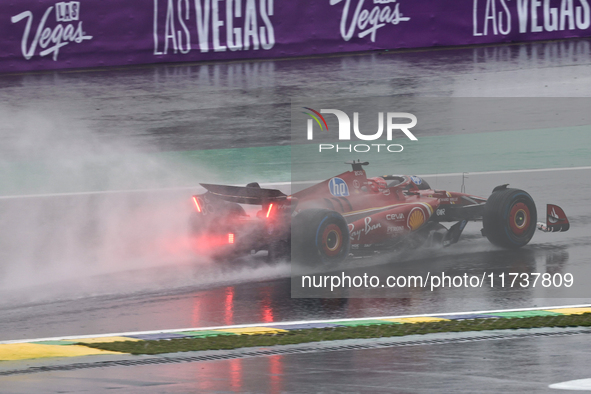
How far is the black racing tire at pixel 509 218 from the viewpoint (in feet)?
31.8

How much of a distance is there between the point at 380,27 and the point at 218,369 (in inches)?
520

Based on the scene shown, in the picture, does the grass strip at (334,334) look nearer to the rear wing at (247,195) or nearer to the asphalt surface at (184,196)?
the asphalt surface at (184,196)

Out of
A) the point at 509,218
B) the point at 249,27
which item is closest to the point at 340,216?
the point at 509,218

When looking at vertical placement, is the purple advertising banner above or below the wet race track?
above

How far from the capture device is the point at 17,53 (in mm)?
18359

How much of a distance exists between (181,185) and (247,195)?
3684 mm

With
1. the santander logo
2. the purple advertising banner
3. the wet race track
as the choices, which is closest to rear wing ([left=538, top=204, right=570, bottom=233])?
the wet race track

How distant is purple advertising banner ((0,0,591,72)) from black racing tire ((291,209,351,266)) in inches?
388

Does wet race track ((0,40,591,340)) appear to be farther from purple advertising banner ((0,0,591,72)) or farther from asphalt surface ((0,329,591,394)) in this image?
asphalt surface ((0,329,591,394))

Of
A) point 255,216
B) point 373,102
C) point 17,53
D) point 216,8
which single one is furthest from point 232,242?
point 17,53

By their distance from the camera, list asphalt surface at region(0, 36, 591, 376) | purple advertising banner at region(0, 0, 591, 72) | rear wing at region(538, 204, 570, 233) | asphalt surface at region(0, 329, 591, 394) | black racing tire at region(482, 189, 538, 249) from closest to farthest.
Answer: asphalt surface at region(0, 329, 591, 394), asphalt surface at region(0, 36, 591, 376), black racing tire at region(482, 189, 538, 249), rear wing at region(538, 204, 570, 233), purple advertising banner at region(0, 0, 591, 72)

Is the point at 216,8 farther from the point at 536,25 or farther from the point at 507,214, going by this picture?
the point at 507,214

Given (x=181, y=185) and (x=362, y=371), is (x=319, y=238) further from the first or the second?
(x=181, y=185)

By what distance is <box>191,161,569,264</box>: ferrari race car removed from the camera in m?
9.00
